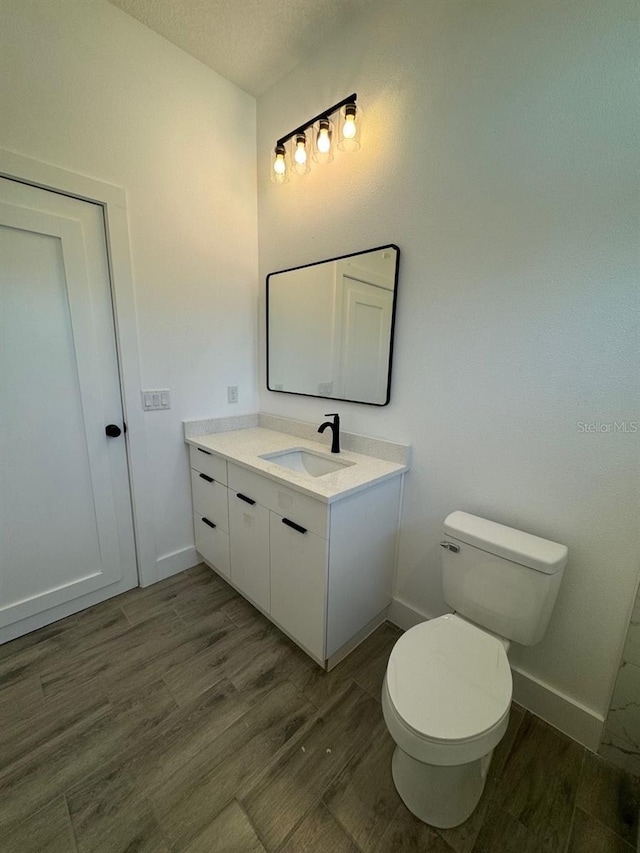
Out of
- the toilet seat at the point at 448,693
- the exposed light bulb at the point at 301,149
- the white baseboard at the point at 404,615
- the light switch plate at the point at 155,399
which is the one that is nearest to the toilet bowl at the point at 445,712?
the toilet seat at the point at 448,693

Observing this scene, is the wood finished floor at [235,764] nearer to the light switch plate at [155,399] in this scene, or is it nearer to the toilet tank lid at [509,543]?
the toilet tank lid at [509,543]

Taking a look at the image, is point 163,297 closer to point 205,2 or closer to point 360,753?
point 205,2

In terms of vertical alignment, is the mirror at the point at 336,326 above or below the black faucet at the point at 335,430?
above

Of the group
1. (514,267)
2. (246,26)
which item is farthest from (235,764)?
(246,26)

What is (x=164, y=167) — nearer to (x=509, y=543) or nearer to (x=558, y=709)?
(x=509, y=543)

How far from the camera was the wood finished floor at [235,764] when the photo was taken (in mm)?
974

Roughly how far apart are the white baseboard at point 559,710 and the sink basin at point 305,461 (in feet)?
3.79

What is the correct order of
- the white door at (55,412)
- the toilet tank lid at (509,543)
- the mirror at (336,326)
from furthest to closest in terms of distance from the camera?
the mirror at (336,326), the white door at (55,412), the toilet tank lid at (509,543)

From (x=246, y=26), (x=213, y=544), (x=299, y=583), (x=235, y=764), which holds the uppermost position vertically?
(x=246, y=26)

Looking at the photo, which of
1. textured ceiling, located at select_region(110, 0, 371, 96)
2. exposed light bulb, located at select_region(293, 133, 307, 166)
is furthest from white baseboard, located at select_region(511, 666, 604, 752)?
textured ceiling, located at select_region(110, 0, 371, 96)

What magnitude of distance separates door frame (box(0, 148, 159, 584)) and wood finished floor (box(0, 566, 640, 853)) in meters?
0.53

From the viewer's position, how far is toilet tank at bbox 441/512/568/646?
111 centimetres

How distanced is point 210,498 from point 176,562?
1.79 ft

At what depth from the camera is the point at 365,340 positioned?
1.69 meters
